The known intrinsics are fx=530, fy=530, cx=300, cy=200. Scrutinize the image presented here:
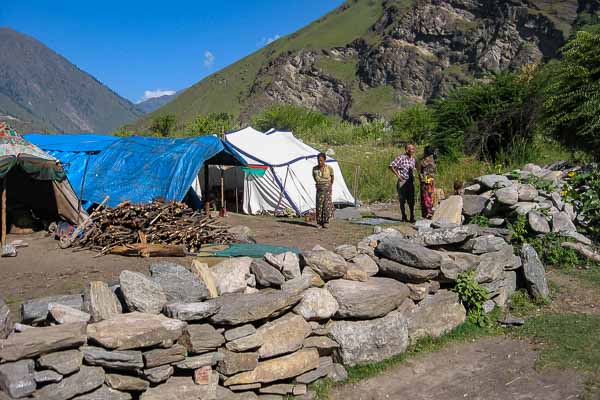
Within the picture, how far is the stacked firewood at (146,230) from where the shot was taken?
27.6 ft

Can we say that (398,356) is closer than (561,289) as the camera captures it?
Yes

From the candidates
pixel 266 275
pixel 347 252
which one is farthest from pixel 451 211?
pixel 266 275

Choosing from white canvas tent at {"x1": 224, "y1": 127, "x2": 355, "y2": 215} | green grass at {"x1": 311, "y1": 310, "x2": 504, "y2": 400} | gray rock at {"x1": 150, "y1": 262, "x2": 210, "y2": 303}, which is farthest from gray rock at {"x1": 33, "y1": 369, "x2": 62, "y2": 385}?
white canvas tent at {"x1": 224, "y1": 127, "x2": 355, "y2": 215}

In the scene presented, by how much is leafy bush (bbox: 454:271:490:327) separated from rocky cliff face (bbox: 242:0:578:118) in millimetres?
85081

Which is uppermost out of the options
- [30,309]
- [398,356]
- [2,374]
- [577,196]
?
[577,196]

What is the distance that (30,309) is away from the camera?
3.92 meters

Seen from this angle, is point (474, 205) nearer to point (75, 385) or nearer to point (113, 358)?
point (113, 358)

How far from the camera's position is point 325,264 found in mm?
4996

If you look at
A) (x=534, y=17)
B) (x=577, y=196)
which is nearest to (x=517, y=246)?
(x=577, y=196)

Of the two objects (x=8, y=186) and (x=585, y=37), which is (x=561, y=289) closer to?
(x=585, y=37)

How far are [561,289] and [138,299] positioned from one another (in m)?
5.15

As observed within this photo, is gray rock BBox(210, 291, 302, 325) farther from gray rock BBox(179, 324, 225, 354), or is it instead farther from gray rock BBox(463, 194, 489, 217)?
gray rock BBox(463, 194, 489, 217)

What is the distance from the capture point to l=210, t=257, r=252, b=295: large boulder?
4730mm

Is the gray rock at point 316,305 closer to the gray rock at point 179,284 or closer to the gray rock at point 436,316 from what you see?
the gray rock at point 179,284
